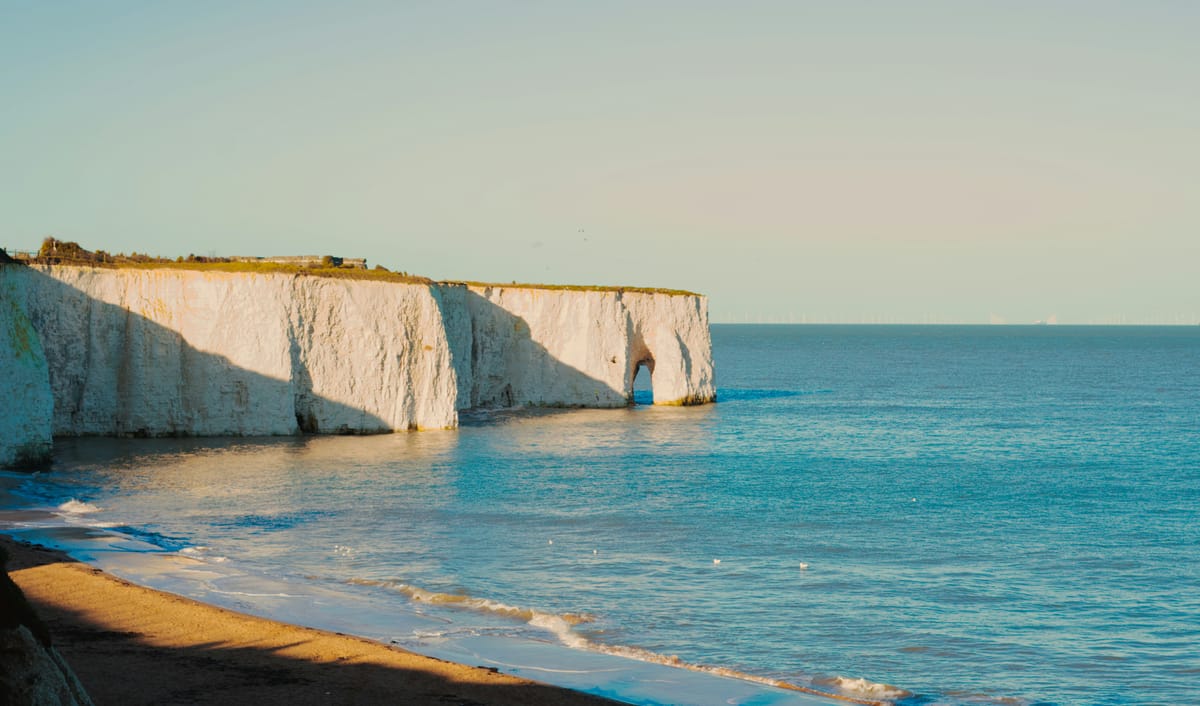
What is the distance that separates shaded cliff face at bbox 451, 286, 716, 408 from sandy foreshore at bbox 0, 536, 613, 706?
141 ft

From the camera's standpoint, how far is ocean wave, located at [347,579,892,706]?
560 inches

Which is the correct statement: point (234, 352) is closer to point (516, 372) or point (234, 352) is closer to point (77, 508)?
point (77, 508)

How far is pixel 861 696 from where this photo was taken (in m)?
14.1

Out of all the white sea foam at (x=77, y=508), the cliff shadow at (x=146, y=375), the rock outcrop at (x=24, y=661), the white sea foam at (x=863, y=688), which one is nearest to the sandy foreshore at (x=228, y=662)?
the white sea foam at (x=863, y=688)

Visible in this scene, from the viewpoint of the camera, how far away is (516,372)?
6262 centimetres

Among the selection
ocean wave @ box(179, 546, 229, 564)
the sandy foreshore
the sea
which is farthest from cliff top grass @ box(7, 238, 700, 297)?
the sandy foreshore

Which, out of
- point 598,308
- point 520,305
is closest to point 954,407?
point 598,308

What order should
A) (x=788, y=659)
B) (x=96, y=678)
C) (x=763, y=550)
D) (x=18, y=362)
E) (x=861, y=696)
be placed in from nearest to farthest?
1. (x=96, y=678)
2. (x=861, y=696)
3. (x=788, y=659)
4. (x=763, y=550)
5. (x=18, y=362)

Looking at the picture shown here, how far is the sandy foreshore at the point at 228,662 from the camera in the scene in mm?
12984

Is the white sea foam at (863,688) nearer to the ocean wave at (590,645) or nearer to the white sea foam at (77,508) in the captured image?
the ocean wave at (590,645)

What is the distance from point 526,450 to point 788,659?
88.2ft

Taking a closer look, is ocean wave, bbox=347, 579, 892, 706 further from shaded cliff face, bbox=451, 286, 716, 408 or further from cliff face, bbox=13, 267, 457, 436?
shaded cliff face, bbox=451, 286, 716, 408

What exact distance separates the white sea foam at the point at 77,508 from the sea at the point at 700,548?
0.65 feet

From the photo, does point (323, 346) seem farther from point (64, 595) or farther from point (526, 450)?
point (64, 595)
